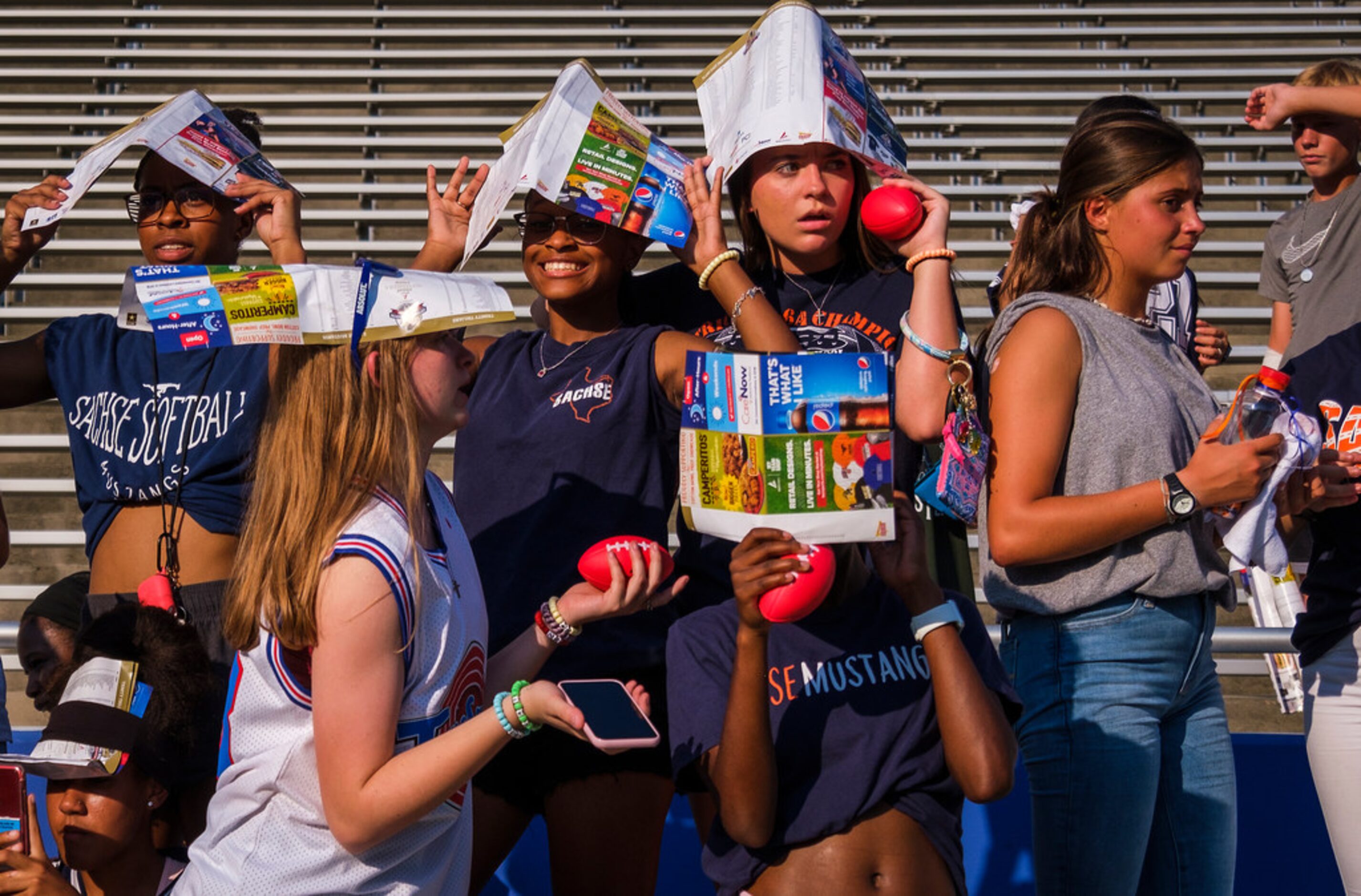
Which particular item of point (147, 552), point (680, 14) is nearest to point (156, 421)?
point (147, 552)

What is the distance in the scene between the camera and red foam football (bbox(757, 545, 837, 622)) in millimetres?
1529

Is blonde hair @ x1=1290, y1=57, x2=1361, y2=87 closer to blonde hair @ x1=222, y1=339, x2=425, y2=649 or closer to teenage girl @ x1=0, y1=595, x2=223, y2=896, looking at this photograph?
blonde hair @ x1=222, y1=339, x2=425, y2=649

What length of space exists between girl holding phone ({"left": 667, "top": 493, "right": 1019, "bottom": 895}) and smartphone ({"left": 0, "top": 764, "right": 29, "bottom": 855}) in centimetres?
81

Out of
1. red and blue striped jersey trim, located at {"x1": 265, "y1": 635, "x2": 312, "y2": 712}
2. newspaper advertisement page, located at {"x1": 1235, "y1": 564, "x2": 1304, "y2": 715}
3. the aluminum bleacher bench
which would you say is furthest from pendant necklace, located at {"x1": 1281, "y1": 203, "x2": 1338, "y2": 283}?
the aluminum bleacher bench

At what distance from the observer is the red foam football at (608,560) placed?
1708mm

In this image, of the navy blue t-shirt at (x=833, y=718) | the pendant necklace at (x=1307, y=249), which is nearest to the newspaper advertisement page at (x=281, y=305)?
the navy blue t-shirt at (x=833, y=718)

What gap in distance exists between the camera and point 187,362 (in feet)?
7.72

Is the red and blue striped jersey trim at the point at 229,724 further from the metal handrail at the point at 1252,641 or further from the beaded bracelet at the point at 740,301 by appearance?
the metal handrail at the point at 1252,641

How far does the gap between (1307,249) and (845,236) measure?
1747 mm

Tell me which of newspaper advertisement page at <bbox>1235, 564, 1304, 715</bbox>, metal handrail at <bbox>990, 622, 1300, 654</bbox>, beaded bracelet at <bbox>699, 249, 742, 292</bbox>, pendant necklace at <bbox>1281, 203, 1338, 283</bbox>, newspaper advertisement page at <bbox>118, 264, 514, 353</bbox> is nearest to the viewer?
newspaper advertisement page at <bbox>118, 264, 514, 353</bbox>

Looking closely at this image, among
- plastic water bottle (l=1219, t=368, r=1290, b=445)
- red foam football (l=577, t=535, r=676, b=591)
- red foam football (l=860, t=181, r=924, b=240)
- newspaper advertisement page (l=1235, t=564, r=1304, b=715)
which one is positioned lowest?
newspaper advertisement page (l=1235, t=564, r=1304, b=715)

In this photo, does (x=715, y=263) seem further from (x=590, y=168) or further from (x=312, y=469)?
(x=312, y=469)

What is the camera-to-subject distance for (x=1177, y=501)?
1.79 meters

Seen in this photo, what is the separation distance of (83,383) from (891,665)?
149 centimetres
